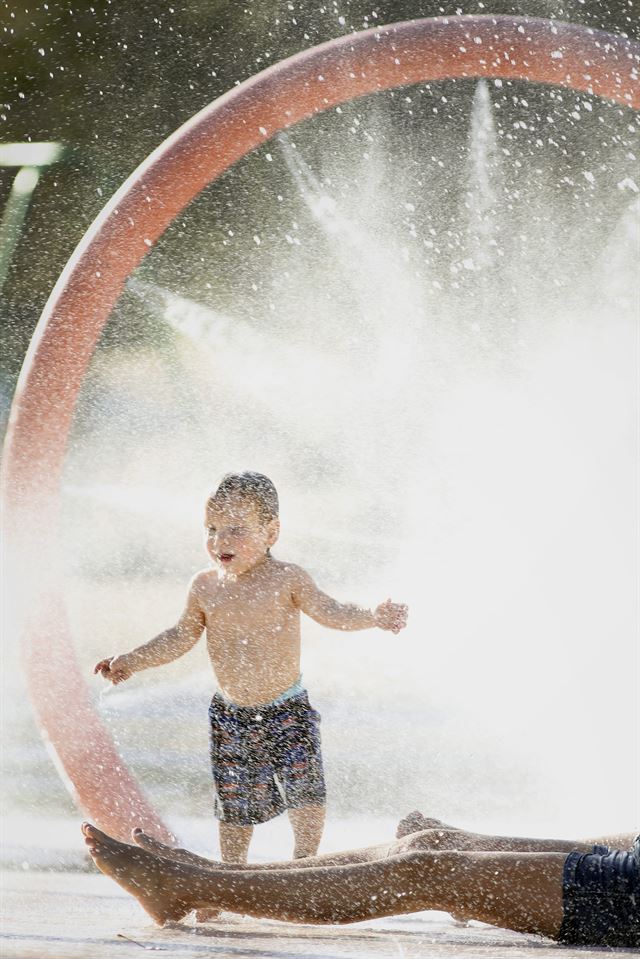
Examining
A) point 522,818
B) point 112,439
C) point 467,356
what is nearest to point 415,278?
point 467,356

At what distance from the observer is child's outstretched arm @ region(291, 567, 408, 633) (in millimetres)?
2525

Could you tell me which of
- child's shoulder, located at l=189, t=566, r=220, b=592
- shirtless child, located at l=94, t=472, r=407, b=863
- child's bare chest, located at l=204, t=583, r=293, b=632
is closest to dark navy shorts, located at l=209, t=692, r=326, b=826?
shirtless child, located at l=94, t=472, r=407, b=863

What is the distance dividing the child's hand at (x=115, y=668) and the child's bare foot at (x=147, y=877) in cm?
63

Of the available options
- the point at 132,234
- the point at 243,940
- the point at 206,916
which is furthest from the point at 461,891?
the point at 132,234

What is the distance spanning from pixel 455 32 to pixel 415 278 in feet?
5.94

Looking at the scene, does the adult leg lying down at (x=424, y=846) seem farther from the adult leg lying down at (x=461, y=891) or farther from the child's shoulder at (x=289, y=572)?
the child's shoulder at (x=289, y=572)

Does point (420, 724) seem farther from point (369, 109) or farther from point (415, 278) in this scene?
point (369, 109)

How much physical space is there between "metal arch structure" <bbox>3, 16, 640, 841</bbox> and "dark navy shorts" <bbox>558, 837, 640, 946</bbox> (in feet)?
6.34

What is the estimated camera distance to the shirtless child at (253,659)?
263cm

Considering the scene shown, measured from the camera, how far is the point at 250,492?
272 cm

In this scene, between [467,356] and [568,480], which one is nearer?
[568,480]

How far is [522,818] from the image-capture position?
430cm

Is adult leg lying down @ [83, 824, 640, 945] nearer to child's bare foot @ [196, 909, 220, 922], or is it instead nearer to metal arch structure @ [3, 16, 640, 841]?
child's bare foot @ [196, 909, 220, 922]

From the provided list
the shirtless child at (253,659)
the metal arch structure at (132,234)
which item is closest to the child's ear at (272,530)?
the shirtless child at (253,659)
